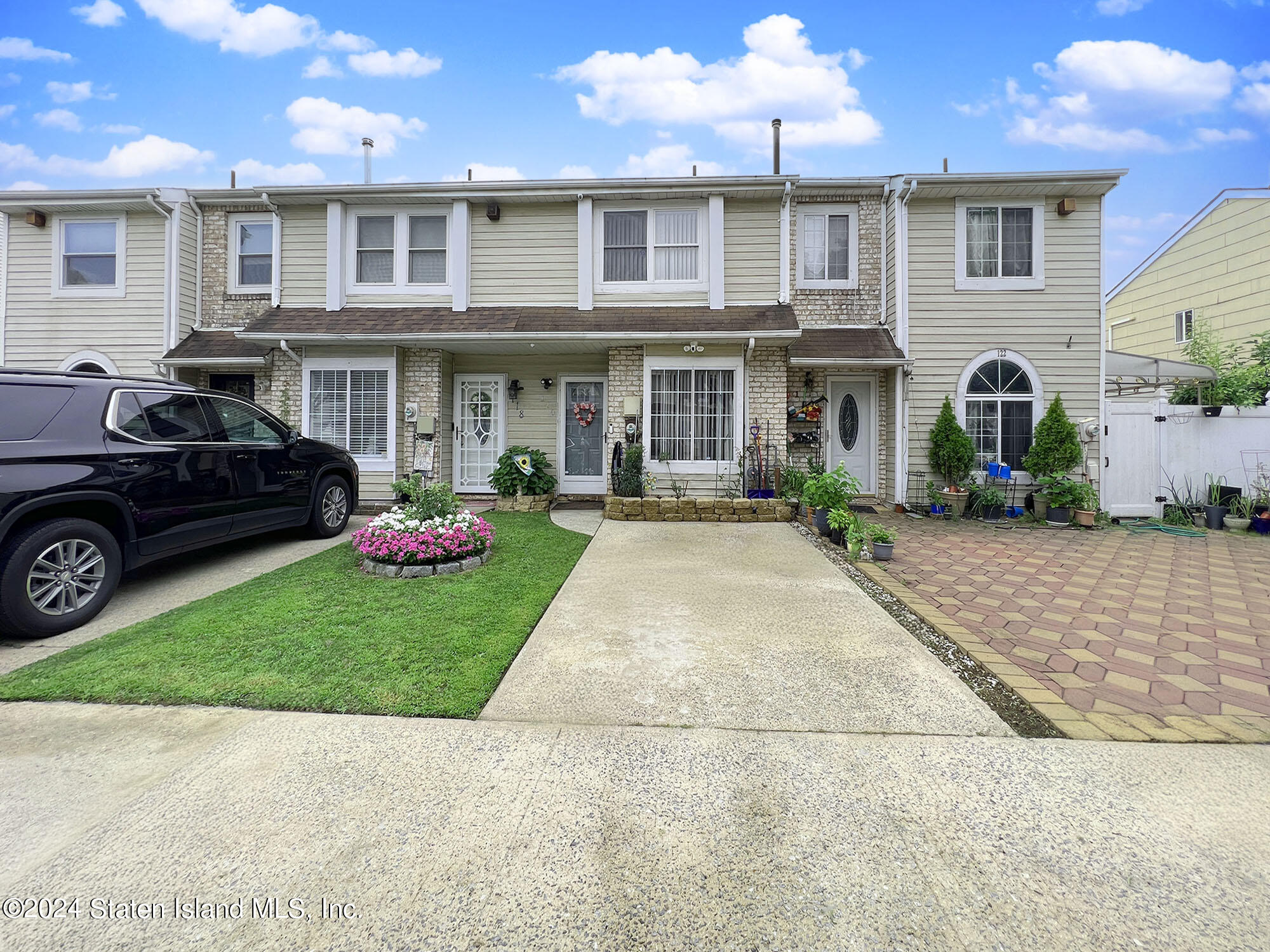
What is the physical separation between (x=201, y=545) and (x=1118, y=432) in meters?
12.4

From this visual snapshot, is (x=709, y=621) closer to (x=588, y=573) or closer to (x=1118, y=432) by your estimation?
(x=588, y=573)

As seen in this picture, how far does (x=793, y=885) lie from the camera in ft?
5.23

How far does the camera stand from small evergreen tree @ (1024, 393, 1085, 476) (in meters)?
8.31

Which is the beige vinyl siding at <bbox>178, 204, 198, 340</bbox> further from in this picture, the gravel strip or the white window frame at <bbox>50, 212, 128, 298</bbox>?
the gravel strip

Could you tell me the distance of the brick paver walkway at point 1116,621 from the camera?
2.71 metres

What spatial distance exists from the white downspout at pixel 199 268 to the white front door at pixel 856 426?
11714mm

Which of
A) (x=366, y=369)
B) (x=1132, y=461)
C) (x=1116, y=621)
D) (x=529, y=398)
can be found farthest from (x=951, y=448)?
(x=366, y=369)

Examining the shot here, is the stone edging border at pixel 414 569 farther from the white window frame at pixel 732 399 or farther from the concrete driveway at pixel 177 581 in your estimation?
the white window frame at pixel 732 399

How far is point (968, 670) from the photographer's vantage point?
125 inches

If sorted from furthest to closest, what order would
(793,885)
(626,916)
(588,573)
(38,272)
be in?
(38,272)
(588,573)
(793,885)
(626,916)

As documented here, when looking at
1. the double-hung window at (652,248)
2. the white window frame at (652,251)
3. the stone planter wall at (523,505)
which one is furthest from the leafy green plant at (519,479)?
the double-hung window at (652,248)

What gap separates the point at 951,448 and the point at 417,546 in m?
7.99

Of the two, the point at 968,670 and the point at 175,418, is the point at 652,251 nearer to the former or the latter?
the point at 175,418

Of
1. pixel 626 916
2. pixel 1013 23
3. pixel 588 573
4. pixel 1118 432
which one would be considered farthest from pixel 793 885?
pixel 1013 23
